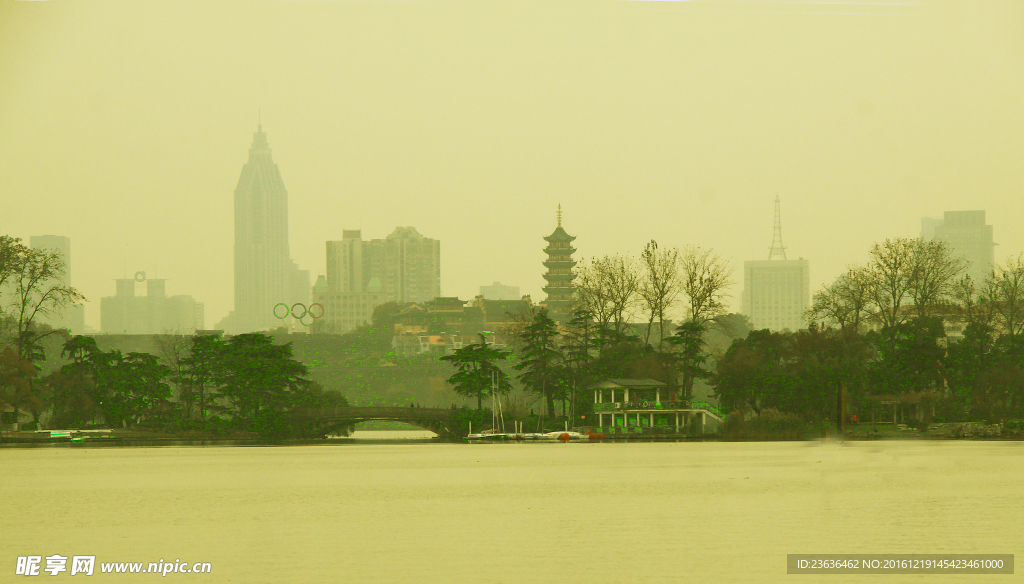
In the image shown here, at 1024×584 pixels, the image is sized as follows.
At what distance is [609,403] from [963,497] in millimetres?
31443

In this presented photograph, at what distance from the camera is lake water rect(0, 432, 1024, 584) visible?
17.8 meters

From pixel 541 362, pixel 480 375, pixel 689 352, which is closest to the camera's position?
pixel 689 352

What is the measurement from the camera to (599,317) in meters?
59.8

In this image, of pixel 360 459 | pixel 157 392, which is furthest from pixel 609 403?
pixel 157 392

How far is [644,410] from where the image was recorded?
5572 cm

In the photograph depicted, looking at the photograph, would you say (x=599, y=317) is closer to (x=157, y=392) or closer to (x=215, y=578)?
(x=157, y=392)

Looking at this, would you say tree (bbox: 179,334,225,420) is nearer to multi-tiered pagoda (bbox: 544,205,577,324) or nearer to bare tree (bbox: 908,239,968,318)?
bare tree (bbox: 908,239,968,318)

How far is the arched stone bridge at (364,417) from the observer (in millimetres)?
56062

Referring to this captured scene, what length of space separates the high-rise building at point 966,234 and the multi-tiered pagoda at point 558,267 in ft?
160

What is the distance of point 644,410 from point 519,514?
3254 cm

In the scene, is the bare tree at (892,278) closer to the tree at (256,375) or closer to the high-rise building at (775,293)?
the tree at (256,375)

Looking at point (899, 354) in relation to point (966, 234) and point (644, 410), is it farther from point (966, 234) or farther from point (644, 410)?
point (966, 234)

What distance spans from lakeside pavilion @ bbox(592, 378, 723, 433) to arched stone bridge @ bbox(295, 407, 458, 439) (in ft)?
27.3

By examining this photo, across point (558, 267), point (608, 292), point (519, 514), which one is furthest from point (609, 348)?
point (558, 267)
